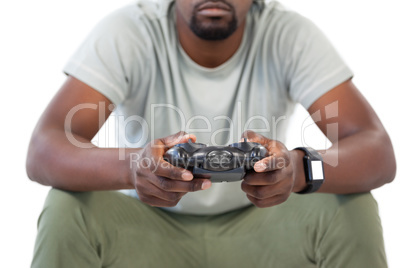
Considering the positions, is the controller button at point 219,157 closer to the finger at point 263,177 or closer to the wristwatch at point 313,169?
the finger at point 263,177

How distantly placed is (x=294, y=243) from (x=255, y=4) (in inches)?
24.0

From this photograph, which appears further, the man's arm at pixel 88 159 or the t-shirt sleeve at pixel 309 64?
the t-shirt sleeve at pixel 309 64

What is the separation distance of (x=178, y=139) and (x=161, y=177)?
0.07 meters

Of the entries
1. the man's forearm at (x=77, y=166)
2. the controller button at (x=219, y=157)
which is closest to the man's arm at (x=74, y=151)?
the man's forearm at (x=77, y=166)

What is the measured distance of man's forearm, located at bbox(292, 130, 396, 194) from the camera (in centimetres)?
118

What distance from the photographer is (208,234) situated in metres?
1.41

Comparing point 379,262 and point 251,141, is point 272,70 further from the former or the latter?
point 379,262

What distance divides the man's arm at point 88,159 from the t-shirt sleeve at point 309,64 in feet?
1.43

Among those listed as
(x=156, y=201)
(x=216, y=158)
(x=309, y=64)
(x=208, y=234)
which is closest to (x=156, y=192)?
(x=156, y=201)

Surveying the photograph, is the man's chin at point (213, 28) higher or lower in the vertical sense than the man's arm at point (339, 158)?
higher

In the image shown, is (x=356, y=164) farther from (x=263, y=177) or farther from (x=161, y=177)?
(x=161, y=177)

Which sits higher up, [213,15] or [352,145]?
[213,15]

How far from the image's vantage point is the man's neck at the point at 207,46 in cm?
141

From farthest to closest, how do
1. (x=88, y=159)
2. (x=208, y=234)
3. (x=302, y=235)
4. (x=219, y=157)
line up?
(x=208, y=234) → (x=302, y=235) → (x=88, y=159) → (x=219, y=157)
